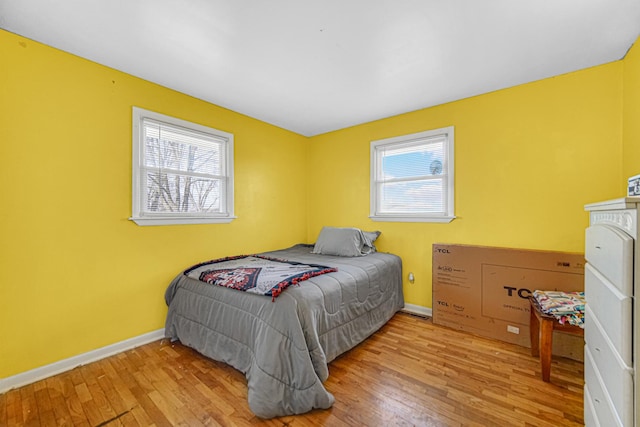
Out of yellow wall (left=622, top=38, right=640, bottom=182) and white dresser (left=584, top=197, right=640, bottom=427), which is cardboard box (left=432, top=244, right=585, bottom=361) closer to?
yellow wall (left=622, top=38, right=640, bottom=182)

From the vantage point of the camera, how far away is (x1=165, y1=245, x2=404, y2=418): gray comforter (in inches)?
62.4

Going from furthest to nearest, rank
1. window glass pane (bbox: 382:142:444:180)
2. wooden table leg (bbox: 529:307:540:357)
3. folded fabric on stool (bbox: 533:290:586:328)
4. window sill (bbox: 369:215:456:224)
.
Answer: window glass pane (bbox: 382:142:444:180), window sill (bbox: 369:215:456:224), wooden table leg (bbox: 529:307:540:357), folded fabric on stool (bbox: 533:290:586:328)

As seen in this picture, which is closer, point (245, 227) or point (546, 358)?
point (546, 358)

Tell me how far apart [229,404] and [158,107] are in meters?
2.63

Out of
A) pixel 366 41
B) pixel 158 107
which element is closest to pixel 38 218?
pixel 158 107

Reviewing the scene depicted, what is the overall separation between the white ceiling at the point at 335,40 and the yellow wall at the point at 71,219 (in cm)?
23

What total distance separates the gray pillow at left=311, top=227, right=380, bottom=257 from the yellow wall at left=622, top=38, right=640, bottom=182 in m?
2.27

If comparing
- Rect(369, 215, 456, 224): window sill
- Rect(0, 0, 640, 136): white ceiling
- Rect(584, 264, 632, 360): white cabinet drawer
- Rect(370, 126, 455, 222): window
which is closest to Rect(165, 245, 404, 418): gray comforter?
Rect(369, 215, 456, 224): window sill

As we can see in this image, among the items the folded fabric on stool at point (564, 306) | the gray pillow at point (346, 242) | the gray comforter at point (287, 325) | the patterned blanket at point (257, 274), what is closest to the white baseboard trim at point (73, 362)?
the gray comforter at point (287, 325)

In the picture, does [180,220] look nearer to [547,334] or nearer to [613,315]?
[613,315]

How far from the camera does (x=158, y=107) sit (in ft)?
8.28

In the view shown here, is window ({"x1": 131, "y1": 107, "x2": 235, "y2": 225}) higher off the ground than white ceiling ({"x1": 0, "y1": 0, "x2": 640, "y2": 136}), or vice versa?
white ceiling ({"x1": 0, "y1": 0, "x2": 640, "y2": 136})

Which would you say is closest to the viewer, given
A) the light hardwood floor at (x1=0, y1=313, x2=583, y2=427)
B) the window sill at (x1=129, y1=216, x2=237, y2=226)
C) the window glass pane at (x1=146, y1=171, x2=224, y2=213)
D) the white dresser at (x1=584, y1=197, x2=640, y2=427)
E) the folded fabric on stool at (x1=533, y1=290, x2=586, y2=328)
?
the white dresser at (x1=584, y1=197, x2=640, y2=427)

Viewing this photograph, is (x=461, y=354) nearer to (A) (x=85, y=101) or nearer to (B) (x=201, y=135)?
(B) (x=201, y=135)
